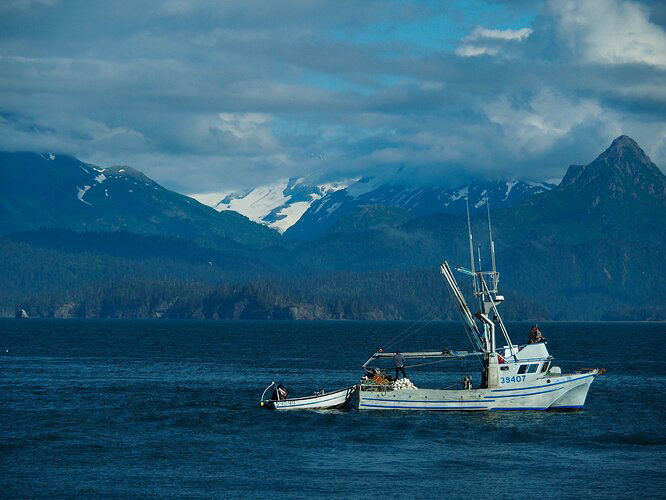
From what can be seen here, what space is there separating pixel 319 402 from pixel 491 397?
645 inches

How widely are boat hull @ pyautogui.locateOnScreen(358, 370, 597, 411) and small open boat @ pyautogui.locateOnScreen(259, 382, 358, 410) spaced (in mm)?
1903

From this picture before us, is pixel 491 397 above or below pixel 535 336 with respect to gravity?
below

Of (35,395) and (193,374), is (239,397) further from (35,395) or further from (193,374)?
(193,374)

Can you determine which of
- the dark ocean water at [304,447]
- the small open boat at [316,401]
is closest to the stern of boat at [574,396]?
the dark ocean water at [304,447]

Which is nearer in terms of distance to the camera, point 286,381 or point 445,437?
point 445,437

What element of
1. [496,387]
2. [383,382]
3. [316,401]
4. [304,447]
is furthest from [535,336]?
[304,447]

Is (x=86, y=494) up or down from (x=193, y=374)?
down

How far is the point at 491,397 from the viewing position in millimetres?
103562

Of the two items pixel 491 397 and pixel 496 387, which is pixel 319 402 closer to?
pixel 491 397

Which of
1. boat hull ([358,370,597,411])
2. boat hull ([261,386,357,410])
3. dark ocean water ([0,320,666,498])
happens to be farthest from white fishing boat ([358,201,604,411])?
boat hull ([261,386,357,410])

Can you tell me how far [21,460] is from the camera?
82062mm

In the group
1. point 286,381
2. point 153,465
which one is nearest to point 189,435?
point 153,465

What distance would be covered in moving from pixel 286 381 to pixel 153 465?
204 feet

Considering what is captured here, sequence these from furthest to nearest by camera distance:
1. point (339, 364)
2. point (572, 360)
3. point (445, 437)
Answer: point (572, 360), point (339, 364), point (445, 437)
